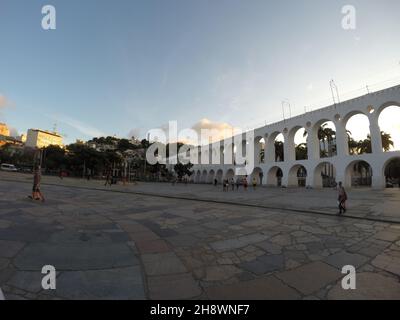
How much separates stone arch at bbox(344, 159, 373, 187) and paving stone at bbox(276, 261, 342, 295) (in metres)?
26.8

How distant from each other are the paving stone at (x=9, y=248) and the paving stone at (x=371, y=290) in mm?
4769

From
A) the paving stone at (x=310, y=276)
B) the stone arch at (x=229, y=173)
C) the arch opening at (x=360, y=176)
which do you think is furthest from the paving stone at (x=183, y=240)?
the stone arch at (x=229, y=173)

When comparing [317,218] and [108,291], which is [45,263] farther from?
[317,218]

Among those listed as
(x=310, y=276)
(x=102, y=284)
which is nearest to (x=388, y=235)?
(x=310, y=276)

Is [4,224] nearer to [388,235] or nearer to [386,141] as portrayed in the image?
[388,235]

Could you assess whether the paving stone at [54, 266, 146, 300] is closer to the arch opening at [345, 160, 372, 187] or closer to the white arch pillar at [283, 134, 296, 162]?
the white arch pillar at [283, 134, 296, 162]

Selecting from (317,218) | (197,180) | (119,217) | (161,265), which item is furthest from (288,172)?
(197,180)

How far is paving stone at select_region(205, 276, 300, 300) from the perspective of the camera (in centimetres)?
266

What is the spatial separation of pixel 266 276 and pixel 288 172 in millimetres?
32379

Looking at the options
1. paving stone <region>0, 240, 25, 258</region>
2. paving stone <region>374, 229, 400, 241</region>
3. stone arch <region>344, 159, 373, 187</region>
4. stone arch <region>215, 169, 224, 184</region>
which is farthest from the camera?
stone arch <region>215, 169, 224, 184</region>

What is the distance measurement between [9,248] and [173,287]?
315cm

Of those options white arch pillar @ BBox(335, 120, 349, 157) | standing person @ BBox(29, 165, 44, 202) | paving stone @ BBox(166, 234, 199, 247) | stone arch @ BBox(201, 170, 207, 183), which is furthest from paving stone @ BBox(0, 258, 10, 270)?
stone arch @ BBox(201, 170, 207, 183)

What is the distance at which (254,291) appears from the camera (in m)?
2.77

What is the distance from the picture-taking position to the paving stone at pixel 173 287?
2.66 meters
